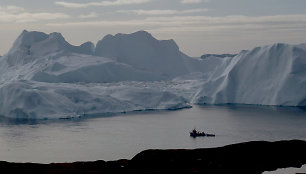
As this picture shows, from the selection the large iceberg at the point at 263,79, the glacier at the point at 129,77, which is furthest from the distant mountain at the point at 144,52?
the large iceberg at the point at 263,79

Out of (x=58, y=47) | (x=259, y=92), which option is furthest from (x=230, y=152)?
(x=58, y=47)

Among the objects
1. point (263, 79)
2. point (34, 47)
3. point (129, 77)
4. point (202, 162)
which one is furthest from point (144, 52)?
point (202, 162)

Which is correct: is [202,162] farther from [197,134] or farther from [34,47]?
[34,47]

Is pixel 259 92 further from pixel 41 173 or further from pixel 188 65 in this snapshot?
pixel 41 173

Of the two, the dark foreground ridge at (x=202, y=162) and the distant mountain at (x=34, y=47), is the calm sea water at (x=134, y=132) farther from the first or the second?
the distant mountain at (x=34, y=47)

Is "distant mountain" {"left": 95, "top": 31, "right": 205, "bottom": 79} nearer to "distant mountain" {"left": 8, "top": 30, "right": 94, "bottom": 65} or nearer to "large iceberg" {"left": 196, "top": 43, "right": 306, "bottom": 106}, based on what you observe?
"distant mountain" {"left": 8, "top": 30, "right": 94, "bottom": 65}

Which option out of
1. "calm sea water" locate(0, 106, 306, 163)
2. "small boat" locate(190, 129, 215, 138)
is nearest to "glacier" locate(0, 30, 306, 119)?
"calm sea water" locate(0, 106, 306, 163)
